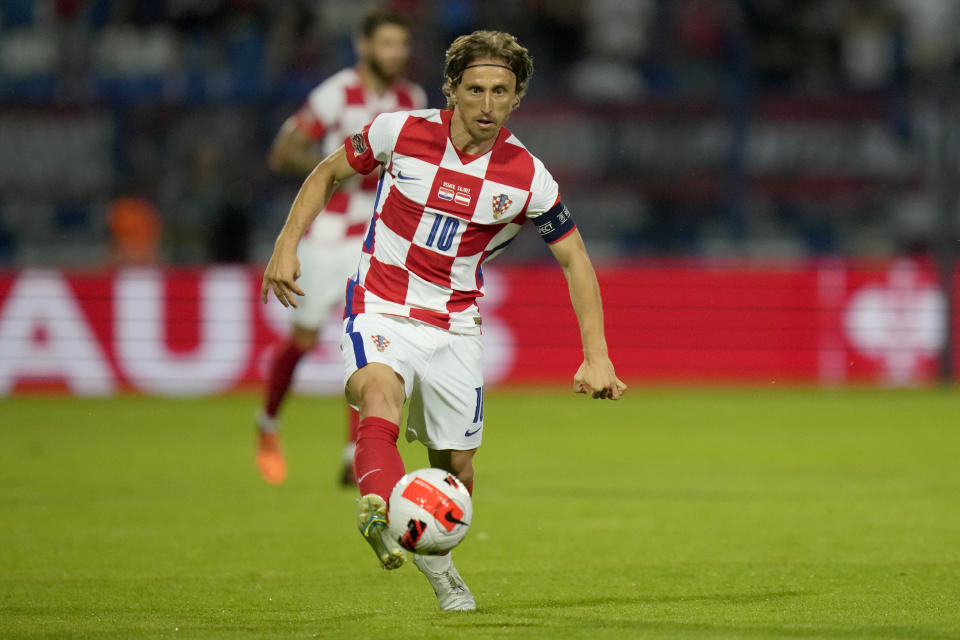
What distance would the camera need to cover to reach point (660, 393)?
14.6 metres

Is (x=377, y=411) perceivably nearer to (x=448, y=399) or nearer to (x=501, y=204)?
(x=448, y=399)

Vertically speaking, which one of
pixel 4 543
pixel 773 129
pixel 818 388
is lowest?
pixel 818 388

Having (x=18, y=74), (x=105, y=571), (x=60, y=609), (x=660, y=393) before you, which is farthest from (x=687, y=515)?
(x=18, y=74)

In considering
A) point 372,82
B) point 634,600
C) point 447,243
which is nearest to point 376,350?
point 447,243

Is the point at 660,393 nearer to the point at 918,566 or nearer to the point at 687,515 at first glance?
the point at 687,515

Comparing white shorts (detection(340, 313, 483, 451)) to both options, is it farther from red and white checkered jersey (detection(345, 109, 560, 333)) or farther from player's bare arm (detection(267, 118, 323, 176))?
player's bare arm (detection(267, 118, 323, 176))

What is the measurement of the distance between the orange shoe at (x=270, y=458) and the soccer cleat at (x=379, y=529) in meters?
4.19

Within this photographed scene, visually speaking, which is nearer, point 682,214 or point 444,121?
point 444,121

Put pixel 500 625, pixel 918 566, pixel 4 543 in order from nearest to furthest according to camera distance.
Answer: pixel 500 625
pixel 918 566
pixel 4 543

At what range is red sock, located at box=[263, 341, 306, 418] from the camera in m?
8.61

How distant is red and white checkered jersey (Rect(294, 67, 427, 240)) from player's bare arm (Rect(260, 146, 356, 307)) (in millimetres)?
3141

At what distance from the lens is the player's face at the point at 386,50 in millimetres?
8383

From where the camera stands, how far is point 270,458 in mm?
8734

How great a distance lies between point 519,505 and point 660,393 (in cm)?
680
